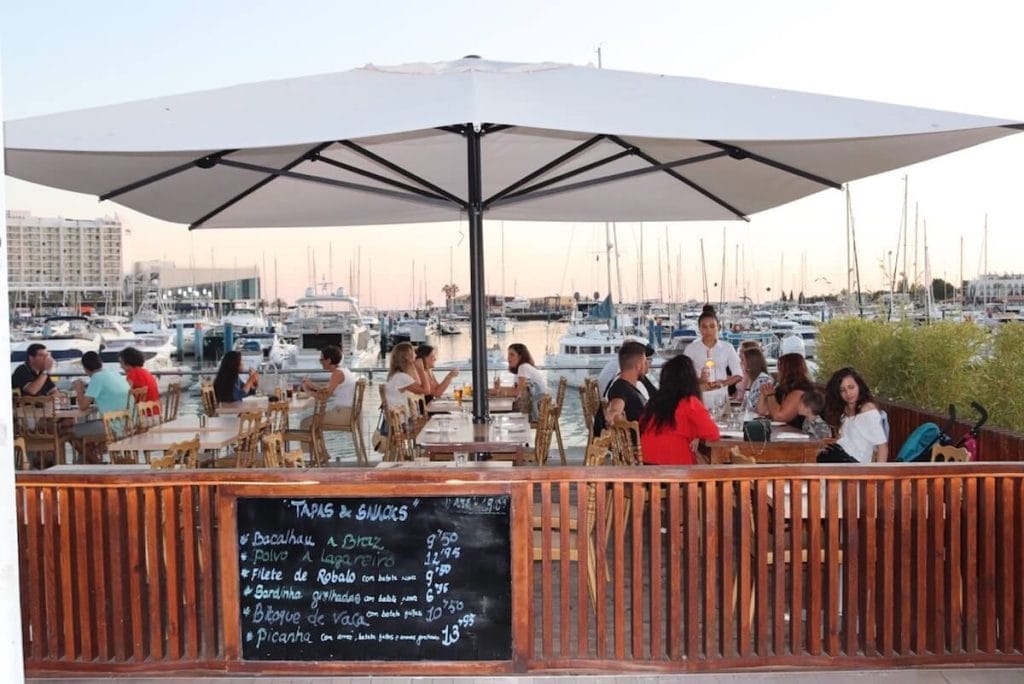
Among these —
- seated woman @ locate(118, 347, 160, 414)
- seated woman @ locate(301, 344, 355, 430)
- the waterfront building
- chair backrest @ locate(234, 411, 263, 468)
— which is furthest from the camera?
the waterfront building

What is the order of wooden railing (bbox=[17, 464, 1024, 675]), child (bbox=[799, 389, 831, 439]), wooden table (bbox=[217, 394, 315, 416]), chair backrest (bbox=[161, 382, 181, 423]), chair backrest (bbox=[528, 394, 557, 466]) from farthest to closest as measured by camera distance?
1. chair backrest (bbox=[161, 382, 181, 423])
2. wooden table (bbox=[217, 394, 315, 416])
3. chair backrest (bbox=[528, 394, 557, 466])
4. child (bbox=[799, 389, 831, 439])
5. wooden railing (bbox=[17, 464, 1024, 675])

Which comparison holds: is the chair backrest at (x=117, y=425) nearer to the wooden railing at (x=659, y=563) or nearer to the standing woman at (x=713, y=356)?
the wooden railing at (x=659, y=563)

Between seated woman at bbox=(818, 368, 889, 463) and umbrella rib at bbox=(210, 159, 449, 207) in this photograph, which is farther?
umbrella rib at bbox=(210, 159, 449, 207)

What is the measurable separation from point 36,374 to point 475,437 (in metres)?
5.39

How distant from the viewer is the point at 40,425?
8.66 metres

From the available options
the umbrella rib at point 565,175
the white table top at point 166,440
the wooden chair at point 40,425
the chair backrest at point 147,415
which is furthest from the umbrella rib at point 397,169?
the wooden chair at point 40,425

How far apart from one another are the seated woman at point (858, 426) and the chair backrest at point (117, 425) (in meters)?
5.19

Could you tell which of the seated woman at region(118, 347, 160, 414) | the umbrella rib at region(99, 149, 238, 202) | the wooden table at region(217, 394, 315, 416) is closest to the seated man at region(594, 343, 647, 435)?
the umbrella rib at region(99, 149, 238, 202)

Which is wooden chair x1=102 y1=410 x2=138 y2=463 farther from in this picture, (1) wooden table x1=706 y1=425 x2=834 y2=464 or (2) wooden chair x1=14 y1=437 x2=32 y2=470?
(1) wooden table x1=706 y1=425 x2=834 y2=464

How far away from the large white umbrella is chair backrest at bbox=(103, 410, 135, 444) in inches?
62.8

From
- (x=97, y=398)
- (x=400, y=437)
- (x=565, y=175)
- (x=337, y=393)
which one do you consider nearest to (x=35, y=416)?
(x=97, y=398)

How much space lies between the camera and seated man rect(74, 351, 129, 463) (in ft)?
28.0

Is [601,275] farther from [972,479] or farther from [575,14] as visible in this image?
[972,479]

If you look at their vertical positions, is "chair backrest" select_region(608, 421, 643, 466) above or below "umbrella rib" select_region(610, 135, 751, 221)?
below
